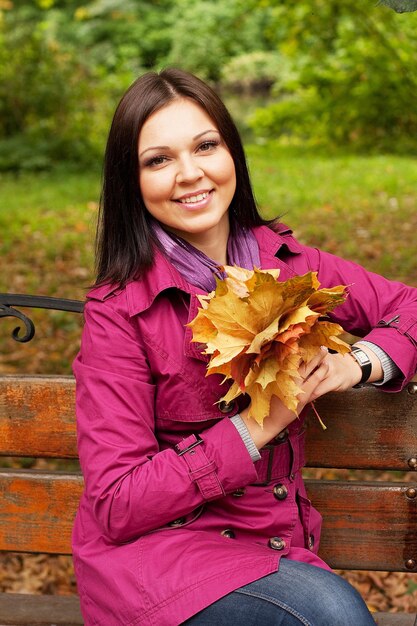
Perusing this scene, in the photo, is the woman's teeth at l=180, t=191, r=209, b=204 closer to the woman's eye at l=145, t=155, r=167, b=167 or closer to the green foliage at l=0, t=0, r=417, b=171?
the woman's eye at l=145, t=155, r=167, b=167

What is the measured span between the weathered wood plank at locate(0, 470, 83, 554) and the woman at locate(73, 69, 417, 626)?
1.47 ft

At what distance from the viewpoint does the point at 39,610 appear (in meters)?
2.69

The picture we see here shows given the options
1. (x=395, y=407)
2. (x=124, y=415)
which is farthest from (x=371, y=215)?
(x=124, y=415)

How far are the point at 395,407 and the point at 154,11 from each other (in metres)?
21.6

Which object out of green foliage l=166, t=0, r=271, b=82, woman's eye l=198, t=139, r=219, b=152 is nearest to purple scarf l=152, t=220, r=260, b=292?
woman's eye l=198, t=139, r=219, b=152

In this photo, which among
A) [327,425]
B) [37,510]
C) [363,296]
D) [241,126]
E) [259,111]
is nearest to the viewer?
[363,296]

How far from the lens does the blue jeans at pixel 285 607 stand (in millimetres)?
1847

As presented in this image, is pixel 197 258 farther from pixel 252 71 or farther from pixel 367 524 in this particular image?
pixel 252 71

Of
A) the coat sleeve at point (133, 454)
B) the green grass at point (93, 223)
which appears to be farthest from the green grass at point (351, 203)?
the coat sleeve at point (133, 454)

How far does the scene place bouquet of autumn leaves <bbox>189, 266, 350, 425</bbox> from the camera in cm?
177

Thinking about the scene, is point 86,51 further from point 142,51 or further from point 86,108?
point 86,108

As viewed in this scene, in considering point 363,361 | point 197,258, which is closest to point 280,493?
point 363,361

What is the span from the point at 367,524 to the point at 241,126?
52.8 feet

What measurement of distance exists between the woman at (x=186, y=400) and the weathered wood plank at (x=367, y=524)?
228mm
